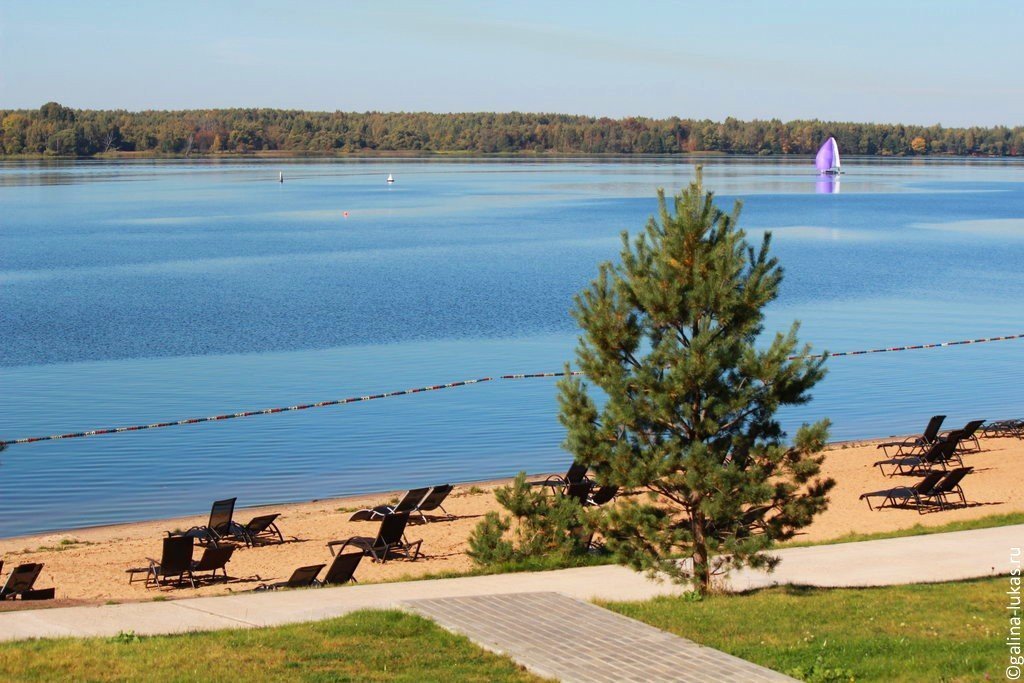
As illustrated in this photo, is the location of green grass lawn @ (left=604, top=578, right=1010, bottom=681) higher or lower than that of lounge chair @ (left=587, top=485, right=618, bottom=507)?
higher

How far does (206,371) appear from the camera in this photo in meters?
33.1

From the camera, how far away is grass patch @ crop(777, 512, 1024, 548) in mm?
14992

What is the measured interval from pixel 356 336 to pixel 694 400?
96.3ft

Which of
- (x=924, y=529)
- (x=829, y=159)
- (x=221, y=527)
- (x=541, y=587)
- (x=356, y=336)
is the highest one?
(x=829, y=159)

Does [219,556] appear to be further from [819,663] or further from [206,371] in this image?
[206,371]

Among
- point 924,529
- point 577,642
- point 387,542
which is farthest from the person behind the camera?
point 387,542

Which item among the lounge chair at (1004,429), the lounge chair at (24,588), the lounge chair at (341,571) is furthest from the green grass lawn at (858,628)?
the lounge chair at (1004,429)

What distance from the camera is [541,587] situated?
1225cm

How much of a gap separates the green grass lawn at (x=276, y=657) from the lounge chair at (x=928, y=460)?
1279cm

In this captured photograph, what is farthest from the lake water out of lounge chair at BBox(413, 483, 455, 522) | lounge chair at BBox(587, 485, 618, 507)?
lounge chair at BBox(587, 485, 618, 507)

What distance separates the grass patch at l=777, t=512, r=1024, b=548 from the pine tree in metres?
3.55

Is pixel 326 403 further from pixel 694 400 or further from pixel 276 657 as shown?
pixel 276 657

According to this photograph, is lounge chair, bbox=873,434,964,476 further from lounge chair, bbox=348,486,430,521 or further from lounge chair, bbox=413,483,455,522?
lounge chair, bbox=348,486,430,521

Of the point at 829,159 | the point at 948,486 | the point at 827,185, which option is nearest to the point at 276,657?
the point at 948,486
